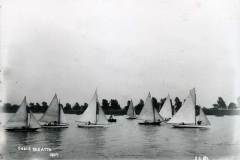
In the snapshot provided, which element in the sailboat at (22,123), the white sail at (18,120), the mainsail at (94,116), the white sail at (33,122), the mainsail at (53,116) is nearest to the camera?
the white sail at (18,120)

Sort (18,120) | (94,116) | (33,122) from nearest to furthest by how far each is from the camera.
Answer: (18,120)
(33,122)
(94,116)

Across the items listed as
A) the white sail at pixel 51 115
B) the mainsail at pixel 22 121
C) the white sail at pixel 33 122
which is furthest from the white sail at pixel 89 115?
the mainsail at pixel 22 121

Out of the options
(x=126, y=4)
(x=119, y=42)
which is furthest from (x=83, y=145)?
(x=126, y=4)

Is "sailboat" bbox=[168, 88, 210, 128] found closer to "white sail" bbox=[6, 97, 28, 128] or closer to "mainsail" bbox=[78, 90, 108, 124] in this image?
"mainsail" bbox=[78, 90, 108, 124]

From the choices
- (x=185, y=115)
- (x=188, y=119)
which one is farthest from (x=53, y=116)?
(x=188, y=119)

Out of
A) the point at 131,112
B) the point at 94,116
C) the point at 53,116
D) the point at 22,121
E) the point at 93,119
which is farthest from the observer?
the point at 131,112

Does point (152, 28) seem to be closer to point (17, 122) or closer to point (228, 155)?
point (228, 155)

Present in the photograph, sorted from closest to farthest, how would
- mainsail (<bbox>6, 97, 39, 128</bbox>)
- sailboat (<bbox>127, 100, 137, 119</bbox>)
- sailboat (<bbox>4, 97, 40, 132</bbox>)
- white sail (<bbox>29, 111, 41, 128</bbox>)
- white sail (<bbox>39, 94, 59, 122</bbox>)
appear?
mainsail (<bbox>6, 97, 39, 128</bbox>) → sailboat (<bbox>4, 97, 40, 132</bbox>) → sailboat (<bbox>127, 100, 137, 119</bbox>) → white sail (<bbox>29, 111, 41, 128</bbox>) → white sail (<bbox>39, 94, 59, 122</bbox>)

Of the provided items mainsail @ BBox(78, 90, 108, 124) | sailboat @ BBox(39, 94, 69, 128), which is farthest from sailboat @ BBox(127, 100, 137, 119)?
sailboat @ BBox(39, 94, 69, 128)

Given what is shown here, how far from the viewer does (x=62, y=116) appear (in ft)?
57.5

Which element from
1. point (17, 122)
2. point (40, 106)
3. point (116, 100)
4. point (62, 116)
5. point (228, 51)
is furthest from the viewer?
point (62, 116)

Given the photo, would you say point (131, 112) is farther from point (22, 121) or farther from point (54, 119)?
point (22, 121)

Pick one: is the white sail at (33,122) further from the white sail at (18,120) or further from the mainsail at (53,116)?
the mainsail at (53,116)

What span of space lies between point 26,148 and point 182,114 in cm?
984
